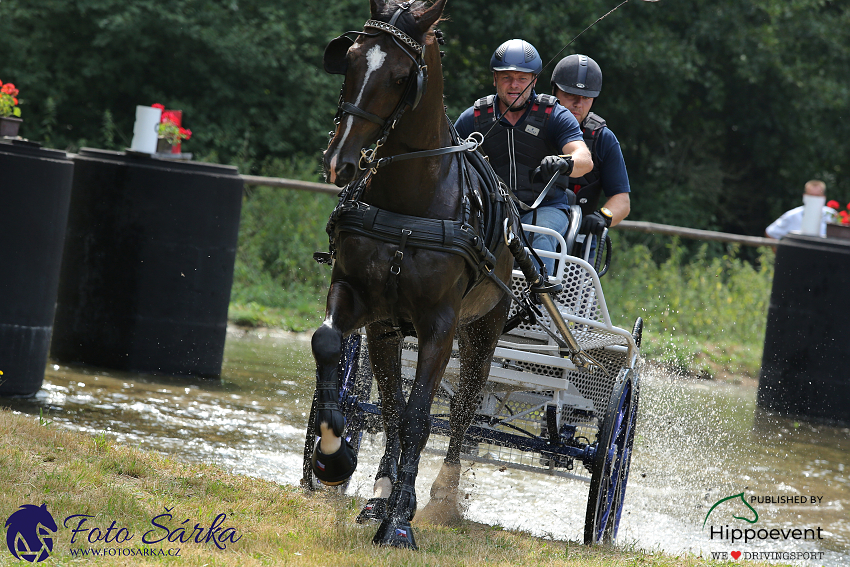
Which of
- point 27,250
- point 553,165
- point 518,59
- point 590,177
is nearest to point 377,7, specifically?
point 553,165

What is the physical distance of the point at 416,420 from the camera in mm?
3623

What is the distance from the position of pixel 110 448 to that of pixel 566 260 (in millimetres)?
2331

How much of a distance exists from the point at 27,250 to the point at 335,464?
10.3 ft

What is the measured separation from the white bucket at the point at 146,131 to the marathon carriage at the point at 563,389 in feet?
10.3

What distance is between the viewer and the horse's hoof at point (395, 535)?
3.54 metres

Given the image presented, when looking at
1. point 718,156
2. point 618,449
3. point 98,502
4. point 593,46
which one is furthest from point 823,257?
point 718,156

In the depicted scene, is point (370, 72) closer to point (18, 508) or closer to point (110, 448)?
→ point (18, 508)

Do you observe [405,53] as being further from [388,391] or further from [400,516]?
[400,516]

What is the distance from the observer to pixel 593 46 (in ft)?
54.0

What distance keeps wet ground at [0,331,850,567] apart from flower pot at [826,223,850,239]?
77.1 inches

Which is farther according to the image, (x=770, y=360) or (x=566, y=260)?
(x=770, y=360)

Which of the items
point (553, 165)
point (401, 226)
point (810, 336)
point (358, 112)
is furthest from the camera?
point (810, 336)

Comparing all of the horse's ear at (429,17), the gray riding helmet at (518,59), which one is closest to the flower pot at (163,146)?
the gray riding helmet at (518,59)

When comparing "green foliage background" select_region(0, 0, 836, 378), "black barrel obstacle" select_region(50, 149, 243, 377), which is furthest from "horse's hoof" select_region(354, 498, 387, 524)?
"green foliage background" select_region(0, 0, 836, 378)
